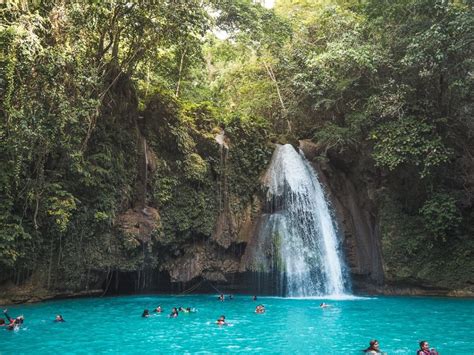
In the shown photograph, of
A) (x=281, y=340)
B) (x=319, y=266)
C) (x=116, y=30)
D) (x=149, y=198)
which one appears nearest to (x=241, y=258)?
(x=319, y=266)

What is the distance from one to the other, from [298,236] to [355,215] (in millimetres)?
3825

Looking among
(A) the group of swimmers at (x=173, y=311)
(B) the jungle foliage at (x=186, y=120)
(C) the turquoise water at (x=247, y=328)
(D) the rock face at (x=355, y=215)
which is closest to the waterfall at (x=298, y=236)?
(D) the rock face at (x=355, y=215)

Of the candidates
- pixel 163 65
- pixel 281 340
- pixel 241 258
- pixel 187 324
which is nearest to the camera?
pixel 281 340

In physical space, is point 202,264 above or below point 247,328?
above

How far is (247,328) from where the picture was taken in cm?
1322

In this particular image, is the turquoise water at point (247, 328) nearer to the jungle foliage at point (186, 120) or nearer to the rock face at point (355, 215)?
the jungle foliage at point (186, 120)

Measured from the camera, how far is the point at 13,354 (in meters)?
10.1

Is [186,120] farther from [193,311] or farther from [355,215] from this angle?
[355,215]

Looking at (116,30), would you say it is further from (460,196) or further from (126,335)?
(460,196)

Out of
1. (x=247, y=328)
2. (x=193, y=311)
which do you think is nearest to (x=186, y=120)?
(x=193, y=311)

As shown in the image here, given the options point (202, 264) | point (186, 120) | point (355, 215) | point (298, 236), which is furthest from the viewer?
point (355, 215)

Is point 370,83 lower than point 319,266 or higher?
higher

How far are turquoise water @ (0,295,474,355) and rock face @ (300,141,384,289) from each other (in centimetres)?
358

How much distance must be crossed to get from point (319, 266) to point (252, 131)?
7.45m
